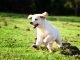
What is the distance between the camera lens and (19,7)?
4800 centimetres

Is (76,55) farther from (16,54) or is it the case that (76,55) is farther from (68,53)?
(16,54)

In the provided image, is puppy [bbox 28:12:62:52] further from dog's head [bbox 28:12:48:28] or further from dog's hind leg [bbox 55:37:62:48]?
dog's hind leg [bbox 55:37:62:48]

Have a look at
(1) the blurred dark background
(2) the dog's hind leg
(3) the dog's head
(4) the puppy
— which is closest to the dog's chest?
(4) the puppy

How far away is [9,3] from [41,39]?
36.5 metres

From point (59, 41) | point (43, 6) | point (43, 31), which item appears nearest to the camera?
point (43, 31)

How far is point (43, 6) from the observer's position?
46812 mm

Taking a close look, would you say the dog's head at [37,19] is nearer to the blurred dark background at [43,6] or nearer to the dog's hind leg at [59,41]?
the dog's hind leg at [59,41]

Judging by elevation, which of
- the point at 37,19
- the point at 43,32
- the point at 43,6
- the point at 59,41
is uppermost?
the point at 37,19

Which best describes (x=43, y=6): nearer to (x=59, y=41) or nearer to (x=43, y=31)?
(x=59, y=41)

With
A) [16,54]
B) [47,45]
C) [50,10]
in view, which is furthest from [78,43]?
[50,10]

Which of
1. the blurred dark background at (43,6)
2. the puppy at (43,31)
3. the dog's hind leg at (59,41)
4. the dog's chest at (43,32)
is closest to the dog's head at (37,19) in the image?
the puppy at (43,31)

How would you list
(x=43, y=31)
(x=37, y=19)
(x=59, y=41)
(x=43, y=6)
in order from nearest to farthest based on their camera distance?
(x=37, y=19) → (x=43, y=31) → (x=59, y=41) → (x=43, y=6)

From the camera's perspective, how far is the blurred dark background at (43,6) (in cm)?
4656

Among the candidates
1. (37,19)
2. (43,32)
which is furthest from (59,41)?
(37,19)
